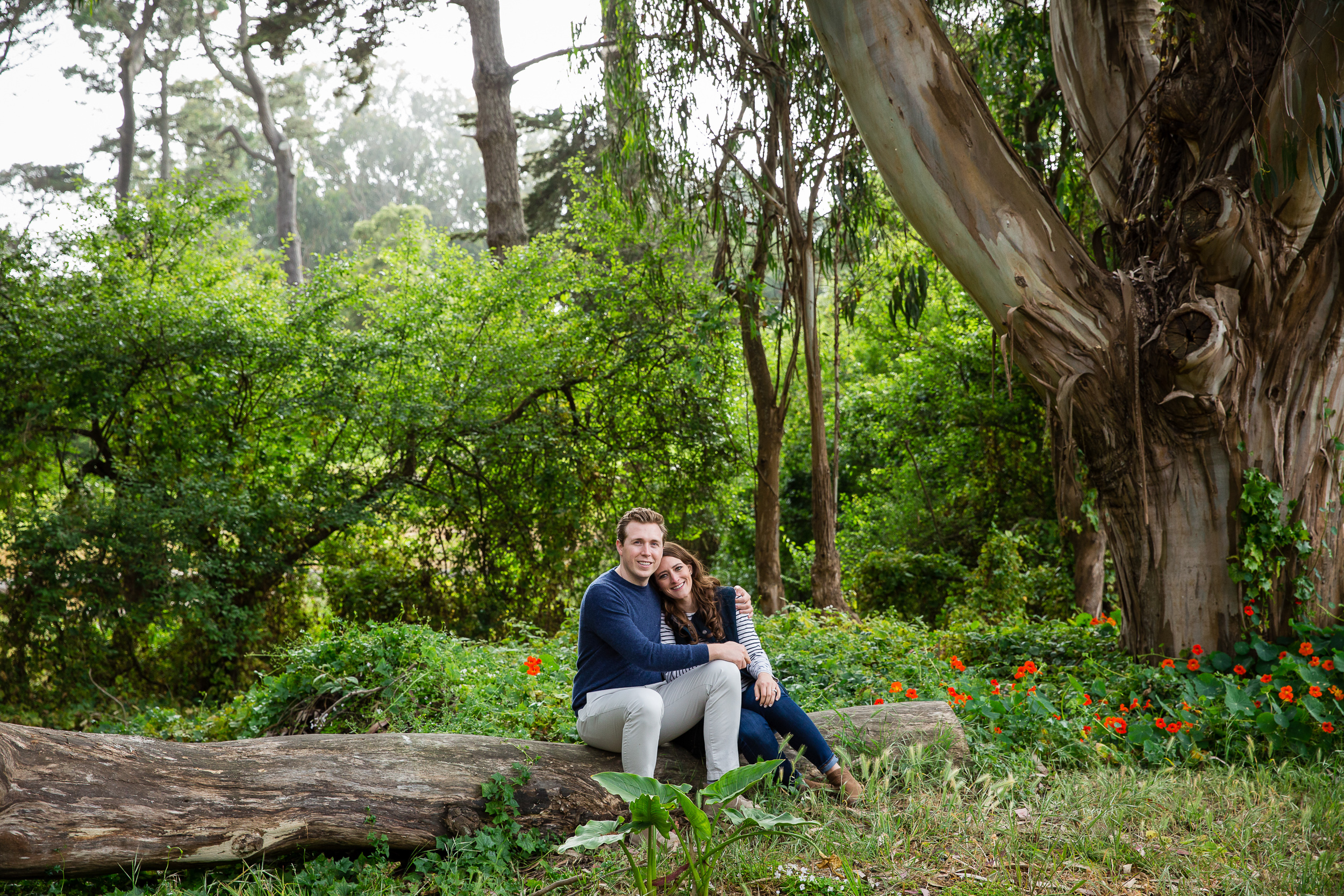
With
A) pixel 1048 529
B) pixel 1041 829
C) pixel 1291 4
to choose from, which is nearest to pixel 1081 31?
pixel 1291 4

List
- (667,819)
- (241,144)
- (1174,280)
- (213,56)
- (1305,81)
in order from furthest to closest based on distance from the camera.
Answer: (241,144) < (213,56) < (1174,280) < (1305,81) < (667,819)

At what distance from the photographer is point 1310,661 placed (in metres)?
4.66

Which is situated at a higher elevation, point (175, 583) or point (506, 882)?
point (175, 583)

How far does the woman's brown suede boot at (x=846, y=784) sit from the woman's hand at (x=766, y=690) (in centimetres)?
37

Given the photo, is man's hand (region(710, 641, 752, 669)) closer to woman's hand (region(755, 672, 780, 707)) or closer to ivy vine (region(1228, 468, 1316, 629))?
woman's hand (region(755, 672, 780, 707))

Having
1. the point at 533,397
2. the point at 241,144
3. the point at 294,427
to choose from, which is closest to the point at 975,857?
the point at 533,397

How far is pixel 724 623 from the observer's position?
12.9ft

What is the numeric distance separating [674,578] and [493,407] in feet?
20.9

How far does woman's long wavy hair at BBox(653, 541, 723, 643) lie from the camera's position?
3.80 m

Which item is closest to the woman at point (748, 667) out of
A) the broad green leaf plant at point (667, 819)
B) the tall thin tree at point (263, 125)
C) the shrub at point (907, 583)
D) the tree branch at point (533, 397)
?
the broad green leaf plant at point (667, 819)

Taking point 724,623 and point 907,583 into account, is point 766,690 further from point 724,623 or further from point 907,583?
point 907,583

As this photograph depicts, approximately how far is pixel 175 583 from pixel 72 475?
1.84 m

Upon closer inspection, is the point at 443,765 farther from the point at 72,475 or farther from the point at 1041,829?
the point at 72,475

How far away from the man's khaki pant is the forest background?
9.69 feet
